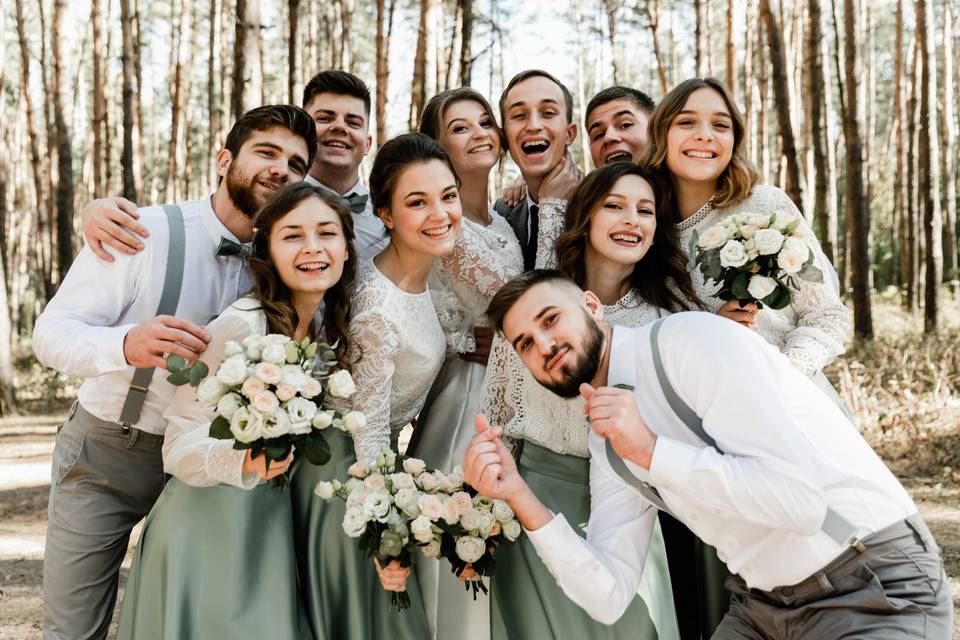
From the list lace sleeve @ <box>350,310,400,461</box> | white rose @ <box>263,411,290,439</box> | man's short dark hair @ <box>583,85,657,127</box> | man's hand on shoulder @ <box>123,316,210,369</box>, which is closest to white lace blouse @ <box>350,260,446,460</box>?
lace sleeve @ <box>350,310,400,461</box>

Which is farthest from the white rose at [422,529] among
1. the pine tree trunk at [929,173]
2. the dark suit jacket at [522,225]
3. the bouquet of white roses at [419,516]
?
the pine tree trunk at [929,173]

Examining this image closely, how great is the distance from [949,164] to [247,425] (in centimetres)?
1838

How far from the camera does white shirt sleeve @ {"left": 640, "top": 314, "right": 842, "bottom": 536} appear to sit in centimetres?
231

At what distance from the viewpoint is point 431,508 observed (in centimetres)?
289

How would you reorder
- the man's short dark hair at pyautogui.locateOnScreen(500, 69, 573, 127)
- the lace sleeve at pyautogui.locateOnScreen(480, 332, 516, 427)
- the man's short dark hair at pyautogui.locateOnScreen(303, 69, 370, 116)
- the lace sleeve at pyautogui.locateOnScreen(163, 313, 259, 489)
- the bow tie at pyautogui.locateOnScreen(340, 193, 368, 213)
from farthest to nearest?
1. the man's short dark hair at pyautogui.locateOnScreen(303, 69, 370, 116)
2. the man's short dark hair at pyautogui.locateOnScreen(500, 69, 573, 127)
3. the bow tie at pyautogui.locateOnScreen(340, 193, 368, 213)
4. the lace sleeve at pyautogui.locateOnScreen(480, 332, 516, 427)
5. the lace sleeve at pyautogui.locateOnScreen(163, 313, 259, 489)

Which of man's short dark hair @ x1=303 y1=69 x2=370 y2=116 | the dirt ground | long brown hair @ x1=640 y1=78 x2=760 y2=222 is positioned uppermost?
man's short dark hair @ x1=303 y1=69 x2=370 y2=116

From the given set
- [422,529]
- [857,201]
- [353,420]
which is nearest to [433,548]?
[422,529]

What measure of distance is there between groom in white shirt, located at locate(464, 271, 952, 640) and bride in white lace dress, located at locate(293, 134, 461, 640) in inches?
29.1

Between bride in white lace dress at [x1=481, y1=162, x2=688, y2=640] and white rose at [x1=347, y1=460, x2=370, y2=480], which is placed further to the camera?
bride in white lace dress at [x1=481, y1=162, x2=688, y2=640]

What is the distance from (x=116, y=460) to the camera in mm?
3428

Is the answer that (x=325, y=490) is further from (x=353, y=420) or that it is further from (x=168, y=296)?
(x=168, y=296)

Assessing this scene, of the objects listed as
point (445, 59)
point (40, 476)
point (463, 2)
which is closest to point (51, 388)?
point (40, 476)

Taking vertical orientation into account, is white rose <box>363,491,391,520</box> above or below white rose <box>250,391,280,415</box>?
below

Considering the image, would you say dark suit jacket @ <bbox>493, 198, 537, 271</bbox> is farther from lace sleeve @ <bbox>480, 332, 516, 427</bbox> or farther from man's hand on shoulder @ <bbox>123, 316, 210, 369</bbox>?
man's hand on shoulder @ <bbox>123, 316, 210, 369</bbox>
